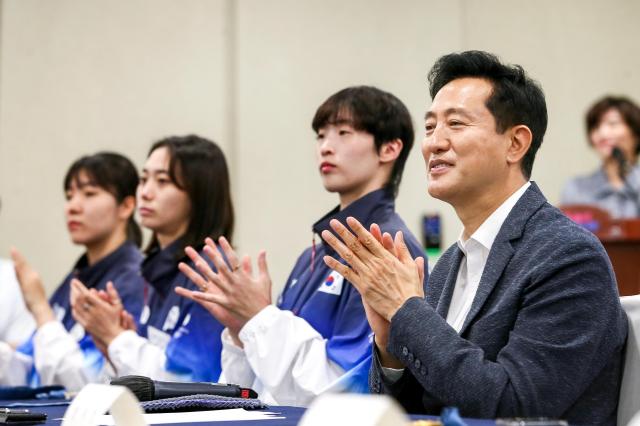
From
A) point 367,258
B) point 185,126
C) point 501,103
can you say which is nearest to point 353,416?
point 367,258

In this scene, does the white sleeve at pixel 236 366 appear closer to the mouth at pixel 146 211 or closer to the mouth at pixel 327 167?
the mouth at pixel 327 167

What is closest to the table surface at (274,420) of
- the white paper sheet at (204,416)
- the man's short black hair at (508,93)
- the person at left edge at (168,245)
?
the white paper sheet at (204,416)

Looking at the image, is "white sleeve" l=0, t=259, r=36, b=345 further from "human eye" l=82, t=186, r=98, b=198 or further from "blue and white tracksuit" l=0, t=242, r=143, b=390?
"human eye" l=82, t=186, r=98, b=198

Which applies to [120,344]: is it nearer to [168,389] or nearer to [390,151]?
[390,151]

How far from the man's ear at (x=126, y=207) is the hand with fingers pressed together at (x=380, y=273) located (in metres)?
2.57

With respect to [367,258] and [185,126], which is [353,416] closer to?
[367,258]

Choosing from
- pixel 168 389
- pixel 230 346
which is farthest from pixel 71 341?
pixel 168 389

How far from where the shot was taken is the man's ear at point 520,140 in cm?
226

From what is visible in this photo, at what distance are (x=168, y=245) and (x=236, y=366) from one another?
2.96ft

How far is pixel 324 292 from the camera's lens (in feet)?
9.60

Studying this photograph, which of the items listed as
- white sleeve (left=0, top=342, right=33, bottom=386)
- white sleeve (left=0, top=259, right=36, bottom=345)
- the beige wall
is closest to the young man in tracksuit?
white sleeve (left=0, top=342, right=33, bottom=386)

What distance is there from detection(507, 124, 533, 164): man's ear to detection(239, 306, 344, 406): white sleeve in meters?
0.86

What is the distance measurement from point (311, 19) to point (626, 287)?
283 centimetres

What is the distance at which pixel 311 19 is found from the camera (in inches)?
244
